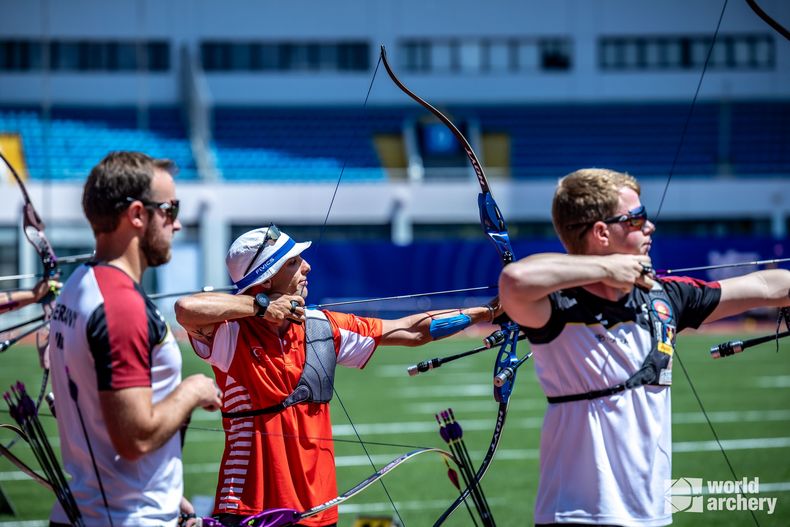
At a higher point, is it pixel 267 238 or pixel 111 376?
pixel 267 238

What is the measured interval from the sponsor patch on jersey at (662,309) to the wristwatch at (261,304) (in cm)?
121

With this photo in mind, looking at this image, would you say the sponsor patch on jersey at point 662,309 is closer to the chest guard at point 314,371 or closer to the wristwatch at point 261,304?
the chest guard at point 314,371

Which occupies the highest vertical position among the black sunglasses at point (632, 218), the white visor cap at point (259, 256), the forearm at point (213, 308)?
the black sunglasses at point (632, 218)

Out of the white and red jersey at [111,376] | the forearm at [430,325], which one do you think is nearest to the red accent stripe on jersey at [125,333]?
the white and red jersey at [111,376]

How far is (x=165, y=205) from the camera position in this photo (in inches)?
96.7

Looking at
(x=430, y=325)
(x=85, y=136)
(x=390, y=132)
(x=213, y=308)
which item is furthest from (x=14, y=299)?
(x=390, y=132)

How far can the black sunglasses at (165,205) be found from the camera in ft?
7.90

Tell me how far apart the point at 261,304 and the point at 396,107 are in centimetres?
2452

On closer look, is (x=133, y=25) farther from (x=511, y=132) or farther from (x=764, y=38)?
(x=764, y=38)

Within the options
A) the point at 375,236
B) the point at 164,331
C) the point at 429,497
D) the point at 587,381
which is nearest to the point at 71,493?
the point at 164,331

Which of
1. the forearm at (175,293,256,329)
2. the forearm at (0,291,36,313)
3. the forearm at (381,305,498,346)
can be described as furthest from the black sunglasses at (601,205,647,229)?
the forearm at (0,291,36,313)

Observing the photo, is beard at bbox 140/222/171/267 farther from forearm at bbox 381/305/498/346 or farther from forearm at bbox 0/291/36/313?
forearm at bbox 0/291/36/313

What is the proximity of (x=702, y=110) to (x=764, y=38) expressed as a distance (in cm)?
273

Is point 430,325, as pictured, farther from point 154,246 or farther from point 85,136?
point 85,136
